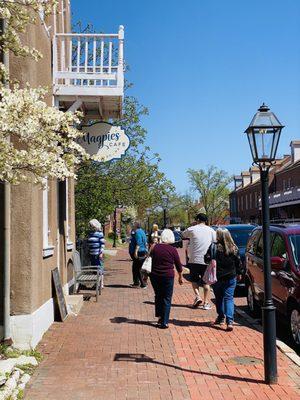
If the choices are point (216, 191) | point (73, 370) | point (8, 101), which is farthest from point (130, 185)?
point (216, 191)

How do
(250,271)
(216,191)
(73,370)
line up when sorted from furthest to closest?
(216,191) → (250,271) → (73,370)

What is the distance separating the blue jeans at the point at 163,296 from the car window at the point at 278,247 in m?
1.94

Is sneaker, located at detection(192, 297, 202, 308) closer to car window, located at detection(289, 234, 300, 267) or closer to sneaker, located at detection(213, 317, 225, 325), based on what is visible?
sneaker, located at detection(213, 317, 225, 325)

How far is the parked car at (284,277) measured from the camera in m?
7.60

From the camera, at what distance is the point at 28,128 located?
466 centimetres

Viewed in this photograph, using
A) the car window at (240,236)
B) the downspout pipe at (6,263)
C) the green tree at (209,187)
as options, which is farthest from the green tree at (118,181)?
the green tree at (209,187)

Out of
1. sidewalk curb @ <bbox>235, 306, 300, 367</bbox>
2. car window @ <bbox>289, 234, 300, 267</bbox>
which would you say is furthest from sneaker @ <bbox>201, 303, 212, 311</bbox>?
car window @ <bbox>289, 234, 300, 267</bbox>

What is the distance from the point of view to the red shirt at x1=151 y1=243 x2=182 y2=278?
338 inches

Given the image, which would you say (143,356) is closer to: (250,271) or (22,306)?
(22,306)

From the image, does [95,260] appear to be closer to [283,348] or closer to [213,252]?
[213,252]

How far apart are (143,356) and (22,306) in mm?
1772

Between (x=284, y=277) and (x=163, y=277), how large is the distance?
1.96 m

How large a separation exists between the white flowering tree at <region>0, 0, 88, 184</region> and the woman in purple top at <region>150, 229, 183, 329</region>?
3.74 metres

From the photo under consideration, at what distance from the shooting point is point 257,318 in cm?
988
